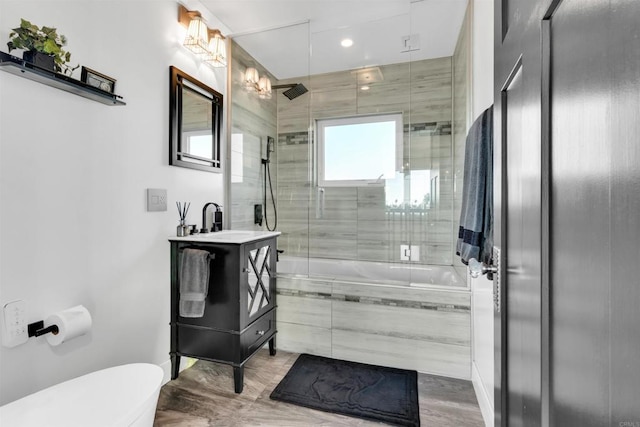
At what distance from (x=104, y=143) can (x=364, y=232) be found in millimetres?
2297

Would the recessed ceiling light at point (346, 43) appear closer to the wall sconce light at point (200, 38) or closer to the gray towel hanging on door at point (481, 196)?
the wall sconce light at point (200, 38)

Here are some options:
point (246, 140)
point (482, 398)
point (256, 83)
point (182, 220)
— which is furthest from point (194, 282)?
point (256, 83)

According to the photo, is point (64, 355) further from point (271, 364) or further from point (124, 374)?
point (271, 364)

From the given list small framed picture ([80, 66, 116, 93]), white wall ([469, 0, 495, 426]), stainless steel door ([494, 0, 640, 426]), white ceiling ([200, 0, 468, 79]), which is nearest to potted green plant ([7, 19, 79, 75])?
small framed picture ([80, 66, 116, 93])

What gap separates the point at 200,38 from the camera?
2.23 metres

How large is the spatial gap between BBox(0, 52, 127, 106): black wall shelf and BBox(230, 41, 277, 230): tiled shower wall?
131 cm

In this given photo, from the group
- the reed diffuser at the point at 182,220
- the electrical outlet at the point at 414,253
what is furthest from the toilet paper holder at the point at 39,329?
the electrical outlet at the point at 414,253

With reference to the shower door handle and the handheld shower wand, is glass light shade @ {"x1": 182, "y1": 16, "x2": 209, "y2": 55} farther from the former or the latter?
the shower door handle

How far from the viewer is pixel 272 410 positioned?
5.86 ft

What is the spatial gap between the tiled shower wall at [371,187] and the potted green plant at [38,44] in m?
2.14

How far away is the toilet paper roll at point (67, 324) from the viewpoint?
136 centimetres

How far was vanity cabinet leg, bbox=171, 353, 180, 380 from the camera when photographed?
81.7 inches

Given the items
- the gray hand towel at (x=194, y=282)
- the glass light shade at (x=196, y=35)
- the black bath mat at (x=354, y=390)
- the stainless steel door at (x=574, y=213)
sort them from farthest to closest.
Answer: the glass light shade at (x=196, y=35)
the gray hand towel at (x=194, y=282)
the black bath mat at (x=354, y=390)
the stainless steel door at (x=574, y=213)

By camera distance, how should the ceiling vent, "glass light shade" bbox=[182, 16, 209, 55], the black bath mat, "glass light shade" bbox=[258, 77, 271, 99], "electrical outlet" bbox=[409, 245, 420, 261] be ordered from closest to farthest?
the black bath mat < "glass light shade" bbox=[182, 16, 209, 55] < the ceiling vent < "electrical outlet" bbox=[409, 245, 420, 261] < "glass light shade" bbox=[258, 77, 271, 99]
